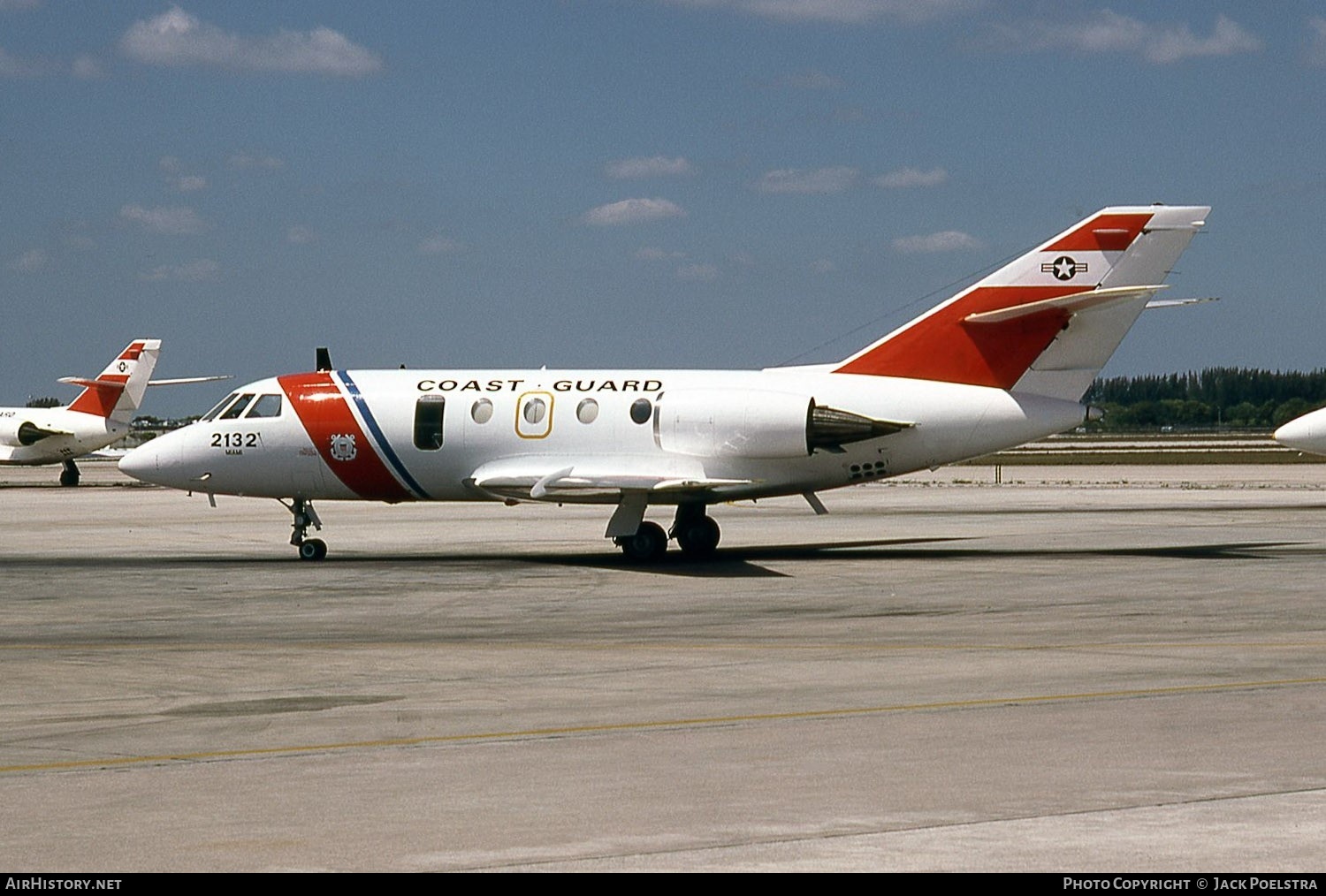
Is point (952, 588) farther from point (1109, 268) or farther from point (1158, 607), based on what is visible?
point (1109, 268)

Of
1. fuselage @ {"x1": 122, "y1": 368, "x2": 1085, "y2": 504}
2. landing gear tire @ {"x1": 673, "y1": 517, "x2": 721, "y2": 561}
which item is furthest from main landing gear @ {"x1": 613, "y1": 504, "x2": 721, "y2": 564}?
fuselage @ {"x1": 122, "y1": 368, "x2": 1085, "y2": 504}

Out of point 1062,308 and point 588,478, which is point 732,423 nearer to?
point 588,478

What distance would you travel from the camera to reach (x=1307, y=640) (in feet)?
56.9

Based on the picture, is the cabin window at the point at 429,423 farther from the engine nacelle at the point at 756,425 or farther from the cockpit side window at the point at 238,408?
the engine nacelle at the point at 756,425

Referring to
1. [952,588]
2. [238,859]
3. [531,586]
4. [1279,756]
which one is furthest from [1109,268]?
[238,859]

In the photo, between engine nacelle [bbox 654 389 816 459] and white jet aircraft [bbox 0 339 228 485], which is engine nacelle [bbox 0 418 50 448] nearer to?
white jet aircraft [bbox 0 339 228 485]

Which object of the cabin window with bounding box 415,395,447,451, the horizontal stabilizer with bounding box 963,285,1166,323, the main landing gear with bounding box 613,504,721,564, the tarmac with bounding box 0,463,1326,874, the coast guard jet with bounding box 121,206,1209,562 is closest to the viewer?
the tarmac with bounding box 0,463,1326,874

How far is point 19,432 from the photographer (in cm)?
7694

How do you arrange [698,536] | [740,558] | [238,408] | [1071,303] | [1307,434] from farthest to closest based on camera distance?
[1307,434] < [238,408] < [698,536] < [740,558] < [1071,303]

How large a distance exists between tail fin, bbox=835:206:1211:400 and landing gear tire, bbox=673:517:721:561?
4.73 metres

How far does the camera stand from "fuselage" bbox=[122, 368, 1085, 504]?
2844cm

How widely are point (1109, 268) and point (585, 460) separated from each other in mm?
9672

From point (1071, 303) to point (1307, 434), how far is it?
1360 cm

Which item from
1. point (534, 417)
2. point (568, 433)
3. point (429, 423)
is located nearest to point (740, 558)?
point (568, 433)
